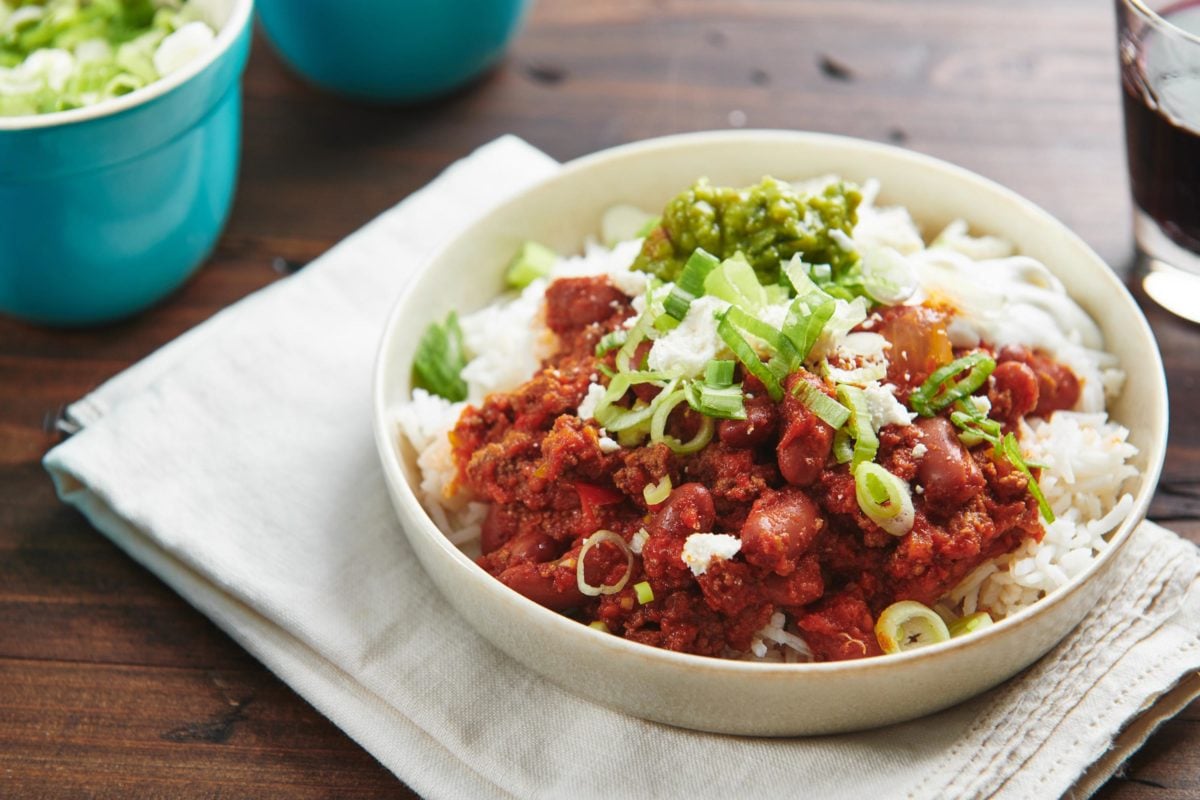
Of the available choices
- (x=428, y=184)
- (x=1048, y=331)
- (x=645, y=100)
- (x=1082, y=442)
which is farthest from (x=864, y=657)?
(x=645, y=100)

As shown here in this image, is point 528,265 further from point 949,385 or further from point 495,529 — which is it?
point 949,385

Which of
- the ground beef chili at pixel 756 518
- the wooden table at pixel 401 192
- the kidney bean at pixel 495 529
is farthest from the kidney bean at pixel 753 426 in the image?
the wooden table at pixel 401 192

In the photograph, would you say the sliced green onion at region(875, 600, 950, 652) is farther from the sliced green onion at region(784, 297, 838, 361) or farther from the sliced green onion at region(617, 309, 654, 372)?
the sliced green onion at region(617, 309, 654, 372)

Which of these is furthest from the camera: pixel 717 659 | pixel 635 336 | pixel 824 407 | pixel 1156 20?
pixel 1156 20

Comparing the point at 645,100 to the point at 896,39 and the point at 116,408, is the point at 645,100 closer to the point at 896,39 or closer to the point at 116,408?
the point at 896,39

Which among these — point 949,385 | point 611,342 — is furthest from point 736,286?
point 949,385
